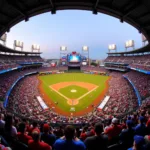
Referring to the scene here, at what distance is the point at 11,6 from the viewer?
5.57 m

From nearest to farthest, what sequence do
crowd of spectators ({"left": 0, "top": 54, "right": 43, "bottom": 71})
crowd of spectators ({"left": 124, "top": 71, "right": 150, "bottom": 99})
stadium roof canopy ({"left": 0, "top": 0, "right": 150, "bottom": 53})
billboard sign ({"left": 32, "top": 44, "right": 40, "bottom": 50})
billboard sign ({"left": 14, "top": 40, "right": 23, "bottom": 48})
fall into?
stadium roof canopy ({"left": 0, "top": 0, "right": 150, "bottom": 53}), crowd of spectators ({"left": 124, "top": 71, "right": 150, "bottom": 99}), crowd of spectators ({"left": 0, "top": 54, "right": 43, "bottom": 71}), billboard sign ({"left": 14, "top": 40, "right": 23, "bottom": 48}), billboard sign ({"left": 32, "top": 44, "right": 40, "bottom": 50})

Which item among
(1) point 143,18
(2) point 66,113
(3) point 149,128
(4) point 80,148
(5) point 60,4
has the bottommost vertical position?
(2) point 66,113

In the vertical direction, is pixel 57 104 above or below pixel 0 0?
below

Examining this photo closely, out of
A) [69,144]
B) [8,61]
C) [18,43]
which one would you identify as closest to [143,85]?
[69,144]

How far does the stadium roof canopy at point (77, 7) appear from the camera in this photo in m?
5.56

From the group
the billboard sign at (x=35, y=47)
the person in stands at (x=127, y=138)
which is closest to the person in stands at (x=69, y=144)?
the person in stands at (x=127, y=138)

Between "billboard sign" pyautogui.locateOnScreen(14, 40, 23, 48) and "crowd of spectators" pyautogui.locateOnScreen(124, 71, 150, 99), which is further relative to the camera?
"billboard sign" pyautogui.locateOnScreen(14, 40, 23, 48)

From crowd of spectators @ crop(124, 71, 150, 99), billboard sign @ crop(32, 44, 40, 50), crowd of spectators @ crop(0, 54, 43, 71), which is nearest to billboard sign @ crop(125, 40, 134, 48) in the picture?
crowd of spectators @ crop(124, 71, 150, 99)

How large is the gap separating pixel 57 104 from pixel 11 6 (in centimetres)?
2949

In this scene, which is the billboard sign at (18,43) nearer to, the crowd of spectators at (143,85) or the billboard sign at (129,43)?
the billboard sign at (129,43)

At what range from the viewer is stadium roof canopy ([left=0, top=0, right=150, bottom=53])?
5559mm

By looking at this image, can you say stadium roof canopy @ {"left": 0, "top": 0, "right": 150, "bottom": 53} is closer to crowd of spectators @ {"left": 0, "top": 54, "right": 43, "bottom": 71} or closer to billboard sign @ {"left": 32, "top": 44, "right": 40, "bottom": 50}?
crowd of spectators @ {"left": 0, "top": 54, "right": 43, "bottom": 71}

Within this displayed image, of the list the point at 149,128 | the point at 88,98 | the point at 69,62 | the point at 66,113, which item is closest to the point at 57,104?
the point at 66,113

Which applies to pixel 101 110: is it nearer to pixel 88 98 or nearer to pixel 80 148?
pixel 88 98
